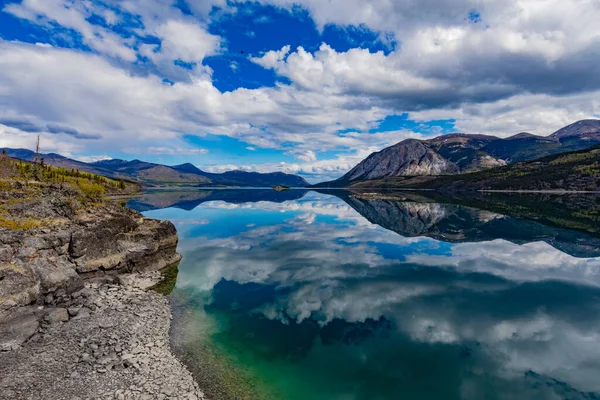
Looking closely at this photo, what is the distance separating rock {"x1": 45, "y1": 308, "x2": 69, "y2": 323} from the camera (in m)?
32.4

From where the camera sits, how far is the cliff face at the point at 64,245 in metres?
36.3

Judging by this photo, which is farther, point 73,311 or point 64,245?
point 64,245

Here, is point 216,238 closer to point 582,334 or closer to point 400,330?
point 400,330

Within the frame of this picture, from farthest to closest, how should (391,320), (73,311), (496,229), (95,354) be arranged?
(496,229), (391,320), (73,311), (95,354)

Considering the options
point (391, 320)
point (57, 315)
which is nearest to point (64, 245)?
point (57, 315)

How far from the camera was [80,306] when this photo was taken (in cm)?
3597

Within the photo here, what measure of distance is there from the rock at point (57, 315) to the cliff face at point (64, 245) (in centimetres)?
379

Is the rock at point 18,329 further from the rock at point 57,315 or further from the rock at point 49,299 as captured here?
the rock at point 49,299

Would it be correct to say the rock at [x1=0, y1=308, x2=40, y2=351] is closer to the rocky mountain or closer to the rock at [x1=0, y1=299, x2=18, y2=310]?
the rock at [x1=0, y1=299, x2=18, y2=310]

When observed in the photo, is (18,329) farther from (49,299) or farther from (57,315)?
(49,299)

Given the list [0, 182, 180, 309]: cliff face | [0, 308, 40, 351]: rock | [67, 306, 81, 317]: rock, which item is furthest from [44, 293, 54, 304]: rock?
[67, 306, 81, 317]: rock

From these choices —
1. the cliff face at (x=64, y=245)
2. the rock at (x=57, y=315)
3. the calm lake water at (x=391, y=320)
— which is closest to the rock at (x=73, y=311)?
the rock at (x=57, y=315)

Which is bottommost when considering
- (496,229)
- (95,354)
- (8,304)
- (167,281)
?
(167,281)

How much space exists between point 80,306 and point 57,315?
9.44 ft
